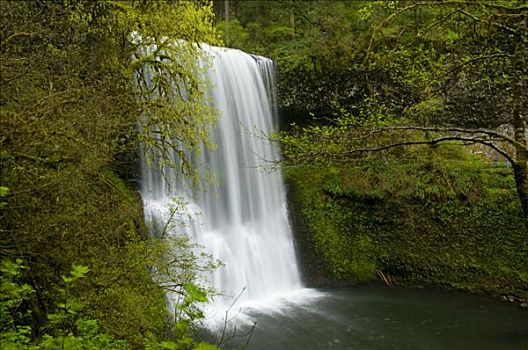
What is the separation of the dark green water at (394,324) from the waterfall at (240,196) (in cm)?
130

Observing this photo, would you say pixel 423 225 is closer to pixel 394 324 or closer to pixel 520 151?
pixel 394 324

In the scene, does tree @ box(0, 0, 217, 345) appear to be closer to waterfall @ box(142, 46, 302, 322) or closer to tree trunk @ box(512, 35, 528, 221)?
waterfall @ box(142, 46, 302, 322)

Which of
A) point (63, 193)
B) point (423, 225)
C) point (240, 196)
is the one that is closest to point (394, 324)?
point (423, 225)

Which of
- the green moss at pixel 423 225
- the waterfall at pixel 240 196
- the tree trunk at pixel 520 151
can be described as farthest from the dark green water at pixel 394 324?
the tree trunk at pixel 520 151

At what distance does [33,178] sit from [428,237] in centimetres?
993

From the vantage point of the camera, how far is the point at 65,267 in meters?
4.37

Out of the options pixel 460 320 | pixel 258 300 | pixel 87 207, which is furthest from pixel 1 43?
pixel 460 320

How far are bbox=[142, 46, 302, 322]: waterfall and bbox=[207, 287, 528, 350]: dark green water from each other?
130 cm

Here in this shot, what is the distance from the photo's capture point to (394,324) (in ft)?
29.3

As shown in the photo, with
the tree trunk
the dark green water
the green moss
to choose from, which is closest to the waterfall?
the green moss

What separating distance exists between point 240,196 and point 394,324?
17.3ft

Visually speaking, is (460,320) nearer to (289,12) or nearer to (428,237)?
(428,237)

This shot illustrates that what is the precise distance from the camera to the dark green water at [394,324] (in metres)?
8.02

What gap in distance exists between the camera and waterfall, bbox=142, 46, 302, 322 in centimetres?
1021
